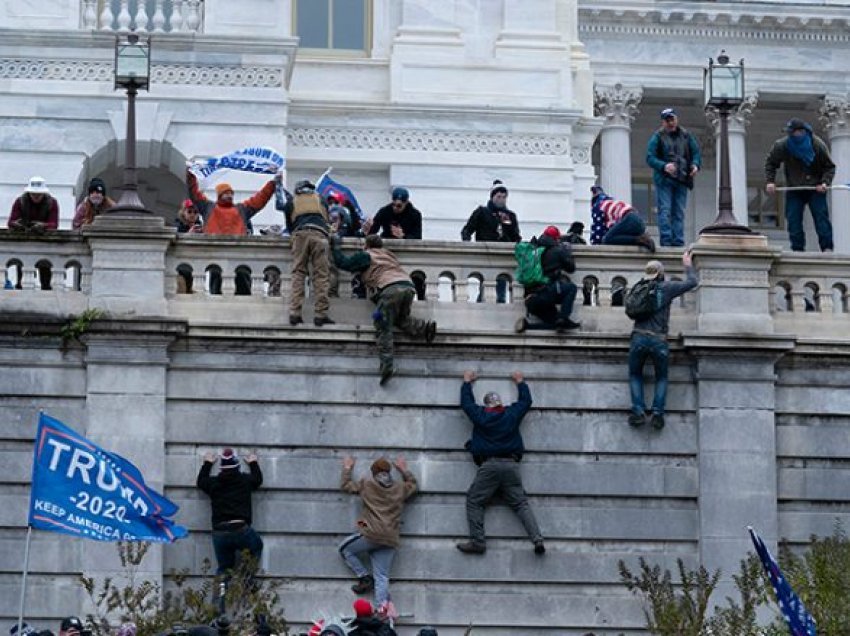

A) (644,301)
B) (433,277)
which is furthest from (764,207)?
(644,301)

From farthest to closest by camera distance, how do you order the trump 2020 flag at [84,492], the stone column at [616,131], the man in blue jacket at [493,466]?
1. the stone column at [616,131]
2. the man in blue jacket at [493,466]
3. the trump 2020 flag at [84,492]

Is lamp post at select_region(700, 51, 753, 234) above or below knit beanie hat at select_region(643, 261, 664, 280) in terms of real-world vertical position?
above

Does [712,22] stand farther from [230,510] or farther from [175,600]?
[175,600]

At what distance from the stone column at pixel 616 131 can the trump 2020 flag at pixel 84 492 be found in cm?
3212

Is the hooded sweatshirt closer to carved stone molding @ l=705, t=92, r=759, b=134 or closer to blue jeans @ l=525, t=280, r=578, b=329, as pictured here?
blue jeans @ l=525, t=280, r=578, b=329

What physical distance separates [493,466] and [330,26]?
661 inches

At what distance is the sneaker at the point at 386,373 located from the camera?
40.1 meters

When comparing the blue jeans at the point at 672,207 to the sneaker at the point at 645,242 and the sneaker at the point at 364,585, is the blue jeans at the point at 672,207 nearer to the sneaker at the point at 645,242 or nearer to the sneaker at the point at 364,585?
the sneaker at the point at 645,242

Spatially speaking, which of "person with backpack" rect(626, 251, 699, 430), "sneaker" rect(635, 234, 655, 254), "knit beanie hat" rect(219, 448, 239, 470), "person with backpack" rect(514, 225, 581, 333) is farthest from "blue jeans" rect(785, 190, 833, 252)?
"knit beanie hat" rect(219, 448, 239, 470)

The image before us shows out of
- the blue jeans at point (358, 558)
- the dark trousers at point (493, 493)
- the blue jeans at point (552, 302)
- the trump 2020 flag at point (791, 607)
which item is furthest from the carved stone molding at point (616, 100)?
the trump 2020 flag at point (791, 607)

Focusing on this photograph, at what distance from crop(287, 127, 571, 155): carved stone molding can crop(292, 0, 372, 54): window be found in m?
1.95

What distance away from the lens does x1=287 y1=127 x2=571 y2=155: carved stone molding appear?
53.2 m

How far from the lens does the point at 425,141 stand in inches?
2099

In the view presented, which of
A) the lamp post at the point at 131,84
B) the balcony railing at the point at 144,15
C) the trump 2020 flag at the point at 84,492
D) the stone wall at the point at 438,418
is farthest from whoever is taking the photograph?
the balcony railing at the point at 144,15
